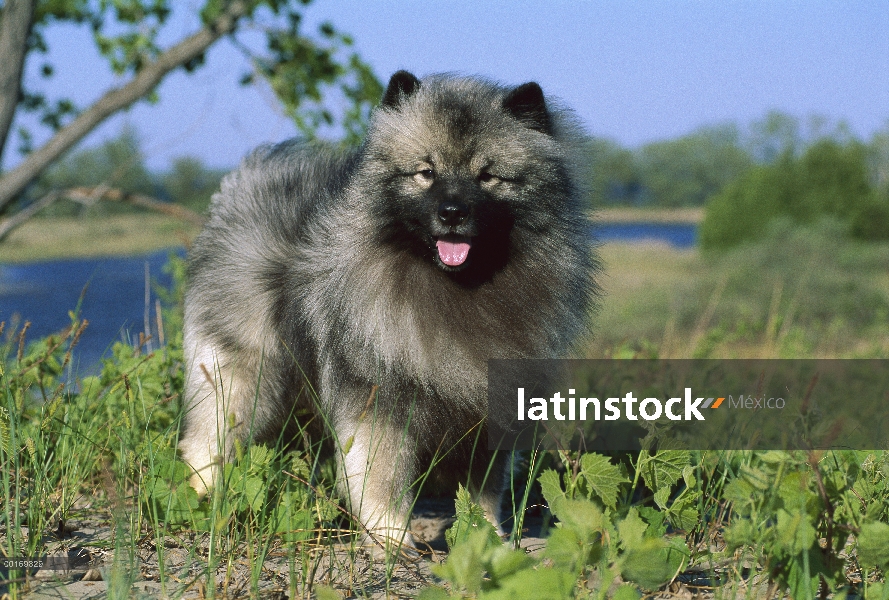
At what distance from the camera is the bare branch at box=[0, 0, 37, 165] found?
6.13m

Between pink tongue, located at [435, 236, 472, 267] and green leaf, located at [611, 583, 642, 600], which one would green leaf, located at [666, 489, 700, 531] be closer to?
green leaf, located at [611, 583, 642, 600]

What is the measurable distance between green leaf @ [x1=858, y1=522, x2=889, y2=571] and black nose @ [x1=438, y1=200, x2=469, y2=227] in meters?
1.57

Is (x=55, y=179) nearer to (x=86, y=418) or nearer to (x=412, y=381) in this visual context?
(x=86, y=418)

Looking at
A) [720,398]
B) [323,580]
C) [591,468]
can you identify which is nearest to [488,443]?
[591,468]

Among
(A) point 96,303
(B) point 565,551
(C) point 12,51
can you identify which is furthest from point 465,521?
(C) point 12,51

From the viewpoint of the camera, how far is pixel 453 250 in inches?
117

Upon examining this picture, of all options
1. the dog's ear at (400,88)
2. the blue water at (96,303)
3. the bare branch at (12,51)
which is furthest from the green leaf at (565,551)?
the bare branch at (12,51)

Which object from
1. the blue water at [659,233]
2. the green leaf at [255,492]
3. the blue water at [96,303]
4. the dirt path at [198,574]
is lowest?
the blue water at [659,233]

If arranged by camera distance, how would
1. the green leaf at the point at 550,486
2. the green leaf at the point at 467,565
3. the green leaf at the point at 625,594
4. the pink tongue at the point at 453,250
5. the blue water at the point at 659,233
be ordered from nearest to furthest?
the green leaf at the point at 467,565 < the green leaf at the point at 625,594 < the green leaf at the point at 550,486 < the pink tongue at the point at 453,250 < the blue water at the point at 659,233

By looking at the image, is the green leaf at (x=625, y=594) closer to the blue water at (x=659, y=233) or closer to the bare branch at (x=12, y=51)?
the bare branch at (x=12, y=51)

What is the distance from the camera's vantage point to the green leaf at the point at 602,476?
2.55 meters

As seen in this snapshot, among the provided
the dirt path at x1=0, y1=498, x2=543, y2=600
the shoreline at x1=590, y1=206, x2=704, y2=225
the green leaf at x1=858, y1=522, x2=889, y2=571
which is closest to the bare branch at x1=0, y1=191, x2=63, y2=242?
the dirt path at x1=0, y1=498, x2=543, y2=600

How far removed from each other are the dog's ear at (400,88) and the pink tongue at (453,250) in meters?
0.67

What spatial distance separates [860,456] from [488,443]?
1.33 metres
